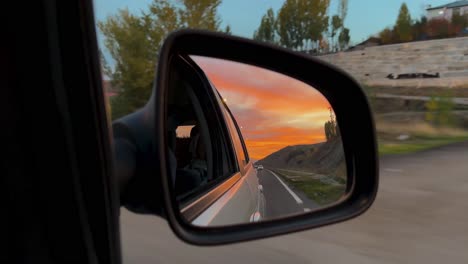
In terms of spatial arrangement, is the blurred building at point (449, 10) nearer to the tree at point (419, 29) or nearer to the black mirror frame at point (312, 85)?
the tree at point (419, 29)

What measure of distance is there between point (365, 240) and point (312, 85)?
3.22 m

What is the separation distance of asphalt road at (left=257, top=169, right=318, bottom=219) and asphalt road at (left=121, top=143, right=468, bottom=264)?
793mm

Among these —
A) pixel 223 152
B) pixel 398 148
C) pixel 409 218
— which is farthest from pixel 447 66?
pixel 223 152

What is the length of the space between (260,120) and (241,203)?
329mm

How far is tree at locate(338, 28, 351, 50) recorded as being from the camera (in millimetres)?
16481

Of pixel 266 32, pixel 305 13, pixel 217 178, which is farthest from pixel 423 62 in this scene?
pixel 217 178

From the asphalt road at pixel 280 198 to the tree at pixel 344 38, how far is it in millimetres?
14777

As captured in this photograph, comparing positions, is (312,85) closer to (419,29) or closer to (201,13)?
(201,13)

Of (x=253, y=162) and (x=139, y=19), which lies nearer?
(x=253, y=162)

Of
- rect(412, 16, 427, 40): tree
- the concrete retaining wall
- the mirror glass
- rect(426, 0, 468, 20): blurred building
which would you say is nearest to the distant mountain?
the mirror glass

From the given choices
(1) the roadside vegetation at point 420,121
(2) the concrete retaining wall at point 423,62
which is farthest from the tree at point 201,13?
(2) the concrete retaining wall at point 423,62

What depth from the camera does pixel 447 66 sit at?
79.9ft

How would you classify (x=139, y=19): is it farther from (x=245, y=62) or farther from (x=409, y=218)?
(x=409, y=218)

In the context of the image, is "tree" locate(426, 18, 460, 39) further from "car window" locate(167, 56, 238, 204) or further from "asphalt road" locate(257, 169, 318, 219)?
"asphalt road" locate(257, 169, 318, 219)
